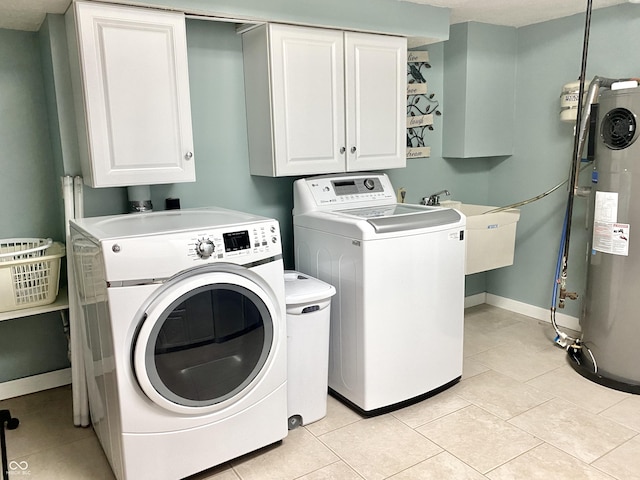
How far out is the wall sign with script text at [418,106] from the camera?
353cm

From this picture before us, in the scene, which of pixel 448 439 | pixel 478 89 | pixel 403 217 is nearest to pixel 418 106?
pixel 478 89

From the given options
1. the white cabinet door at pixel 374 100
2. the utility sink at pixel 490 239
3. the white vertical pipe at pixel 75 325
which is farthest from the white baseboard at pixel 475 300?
the white vertical pipe at pixel 75 325

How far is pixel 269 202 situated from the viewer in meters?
3.05

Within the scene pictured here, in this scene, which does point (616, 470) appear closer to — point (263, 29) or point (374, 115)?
point (374, 115)

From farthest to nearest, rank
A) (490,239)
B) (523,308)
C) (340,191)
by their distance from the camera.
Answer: (523,308) → (490,239) → (340,191)

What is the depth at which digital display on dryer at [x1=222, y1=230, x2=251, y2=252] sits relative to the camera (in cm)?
198

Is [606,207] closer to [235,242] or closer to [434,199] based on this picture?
[434,199]

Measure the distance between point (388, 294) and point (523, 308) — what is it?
6.20ft

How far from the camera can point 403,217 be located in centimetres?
248

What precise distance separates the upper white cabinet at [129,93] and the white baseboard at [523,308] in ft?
8.71

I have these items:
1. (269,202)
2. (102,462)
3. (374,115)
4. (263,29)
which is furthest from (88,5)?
(102,462)

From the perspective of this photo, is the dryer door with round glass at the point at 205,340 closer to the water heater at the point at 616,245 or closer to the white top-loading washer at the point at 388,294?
the white top-loading washer at the point at 388,294

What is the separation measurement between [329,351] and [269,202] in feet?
3.09

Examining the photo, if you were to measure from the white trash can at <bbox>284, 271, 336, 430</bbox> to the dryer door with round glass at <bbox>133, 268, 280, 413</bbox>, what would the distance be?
23cm
